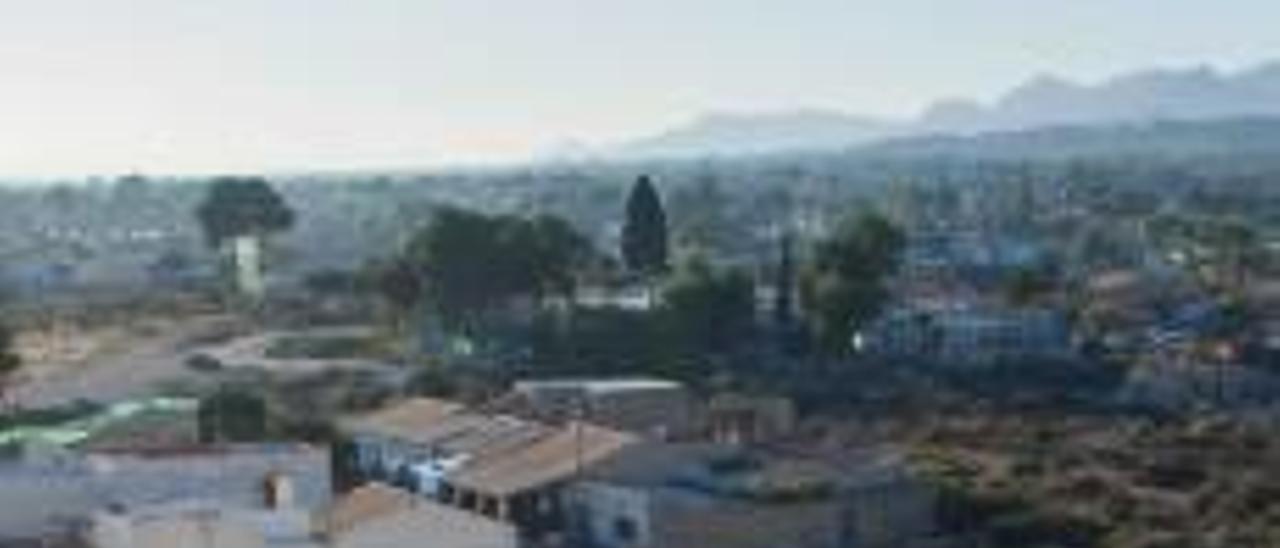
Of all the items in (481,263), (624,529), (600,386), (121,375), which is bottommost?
(121,375)

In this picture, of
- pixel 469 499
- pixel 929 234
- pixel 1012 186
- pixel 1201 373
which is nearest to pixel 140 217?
pixel 1012 186

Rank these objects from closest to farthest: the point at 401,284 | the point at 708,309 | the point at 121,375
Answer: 1. the point at 708,309
2. the point at 121,375
3. the point at 401,284

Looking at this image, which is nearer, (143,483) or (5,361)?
(143,483)

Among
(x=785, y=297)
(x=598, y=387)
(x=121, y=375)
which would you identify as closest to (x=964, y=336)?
(x=785, y=297)

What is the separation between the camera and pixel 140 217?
13588 centimetres

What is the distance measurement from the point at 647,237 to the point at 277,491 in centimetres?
3405

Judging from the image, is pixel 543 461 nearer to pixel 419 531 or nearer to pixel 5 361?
pixel 419 531

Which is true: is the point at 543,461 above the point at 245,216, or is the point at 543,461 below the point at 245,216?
below

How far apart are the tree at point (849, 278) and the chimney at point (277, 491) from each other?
62.4ft

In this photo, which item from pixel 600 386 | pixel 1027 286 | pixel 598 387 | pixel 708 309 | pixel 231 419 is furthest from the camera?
pixel 1027 286

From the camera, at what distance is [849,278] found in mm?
45906

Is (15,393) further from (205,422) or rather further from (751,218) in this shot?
(751,218)

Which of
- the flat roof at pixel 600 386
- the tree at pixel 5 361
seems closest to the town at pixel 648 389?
the flat roof at pixel 600 386

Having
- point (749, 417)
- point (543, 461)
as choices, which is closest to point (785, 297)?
point (749, 417)
